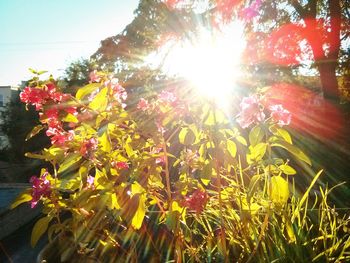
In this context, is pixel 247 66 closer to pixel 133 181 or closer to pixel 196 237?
pixel 196 237

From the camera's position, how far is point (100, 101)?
1.73m

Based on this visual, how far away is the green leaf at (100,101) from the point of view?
5.67ft

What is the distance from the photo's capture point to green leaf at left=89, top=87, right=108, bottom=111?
1.73m

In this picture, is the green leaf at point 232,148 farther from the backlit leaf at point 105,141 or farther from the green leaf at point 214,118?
the backlit leaf at point 105,141

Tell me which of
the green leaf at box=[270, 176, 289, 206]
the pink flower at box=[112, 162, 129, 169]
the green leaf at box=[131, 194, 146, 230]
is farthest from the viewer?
the pink flower at box=[112, 162, 129, 169]

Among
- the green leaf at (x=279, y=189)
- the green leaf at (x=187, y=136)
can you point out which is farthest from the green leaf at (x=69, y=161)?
the green leaf at (x=279, y=189)

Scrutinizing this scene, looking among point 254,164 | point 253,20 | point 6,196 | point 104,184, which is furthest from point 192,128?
point 253,20

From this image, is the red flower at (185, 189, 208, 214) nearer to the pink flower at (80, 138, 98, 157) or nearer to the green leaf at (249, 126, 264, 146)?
the green leaf at (249, 126, 264, 146)

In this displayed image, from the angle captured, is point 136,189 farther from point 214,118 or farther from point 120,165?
point 214,118

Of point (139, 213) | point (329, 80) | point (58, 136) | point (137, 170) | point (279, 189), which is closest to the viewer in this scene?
point (279, 189)

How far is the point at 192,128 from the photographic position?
1.86 metres

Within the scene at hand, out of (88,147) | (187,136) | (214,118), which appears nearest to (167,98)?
(187,136)

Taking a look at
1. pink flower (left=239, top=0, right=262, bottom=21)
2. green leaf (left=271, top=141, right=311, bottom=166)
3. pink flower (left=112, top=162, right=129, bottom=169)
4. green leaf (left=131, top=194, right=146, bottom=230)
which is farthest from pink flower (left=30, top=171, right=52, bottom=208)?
pink flower (left=239, top=0, right=262, bottom=21)

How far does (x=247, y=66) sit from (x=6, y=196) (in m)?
7.60
